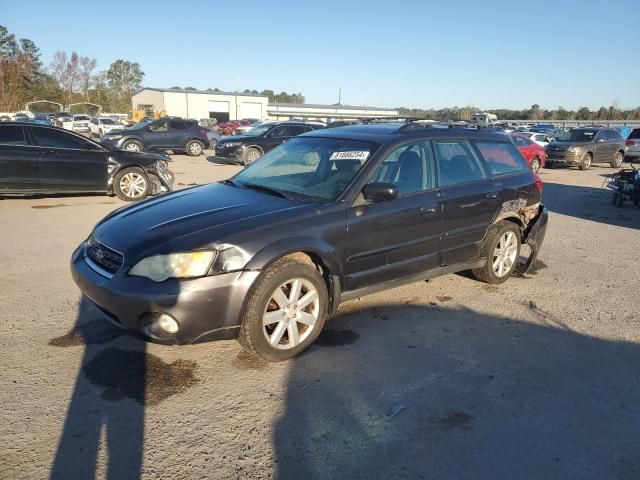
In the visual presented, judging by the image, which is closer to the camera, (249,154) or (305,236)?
(305,236)

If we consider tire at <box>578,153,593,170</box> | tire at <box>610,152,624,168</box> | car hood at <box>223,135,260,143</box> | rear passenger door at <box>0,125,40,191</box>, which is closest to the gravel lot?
rear passenger door at <box>0,125,40,191</box>

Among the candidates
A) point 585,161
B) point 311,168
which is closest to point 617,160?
point 585,161

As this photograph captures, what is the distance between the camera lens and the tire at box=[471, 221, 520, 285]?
16.7 ft

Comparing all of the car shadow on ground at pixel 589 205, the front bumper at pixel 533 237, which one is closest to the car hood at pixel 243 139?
the car shadow on ground at pixel 589 205

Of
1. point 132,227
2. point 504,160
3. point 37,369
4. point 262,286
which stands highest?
point 504,160

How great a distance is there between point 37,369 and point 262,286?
1.64 meters

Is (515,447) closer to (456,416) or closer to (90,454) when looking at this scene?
(456,416)

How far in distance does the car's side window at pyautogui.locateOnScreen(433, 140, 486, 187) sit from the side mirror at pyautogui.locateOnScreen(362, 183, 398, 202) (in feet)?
2.97

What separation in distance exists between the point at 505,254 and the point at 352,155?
7.42ft

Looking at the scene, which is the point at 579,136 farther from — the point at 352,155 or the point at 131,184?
the point at 352,155

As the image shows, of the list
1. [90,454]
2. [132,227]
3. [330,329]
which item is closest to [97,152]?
[132,227]

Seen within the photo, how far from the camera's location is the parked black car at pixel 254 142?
17406 mm

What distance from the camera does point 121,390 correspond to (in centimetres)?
307

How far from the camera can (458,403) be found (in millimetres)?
3055
